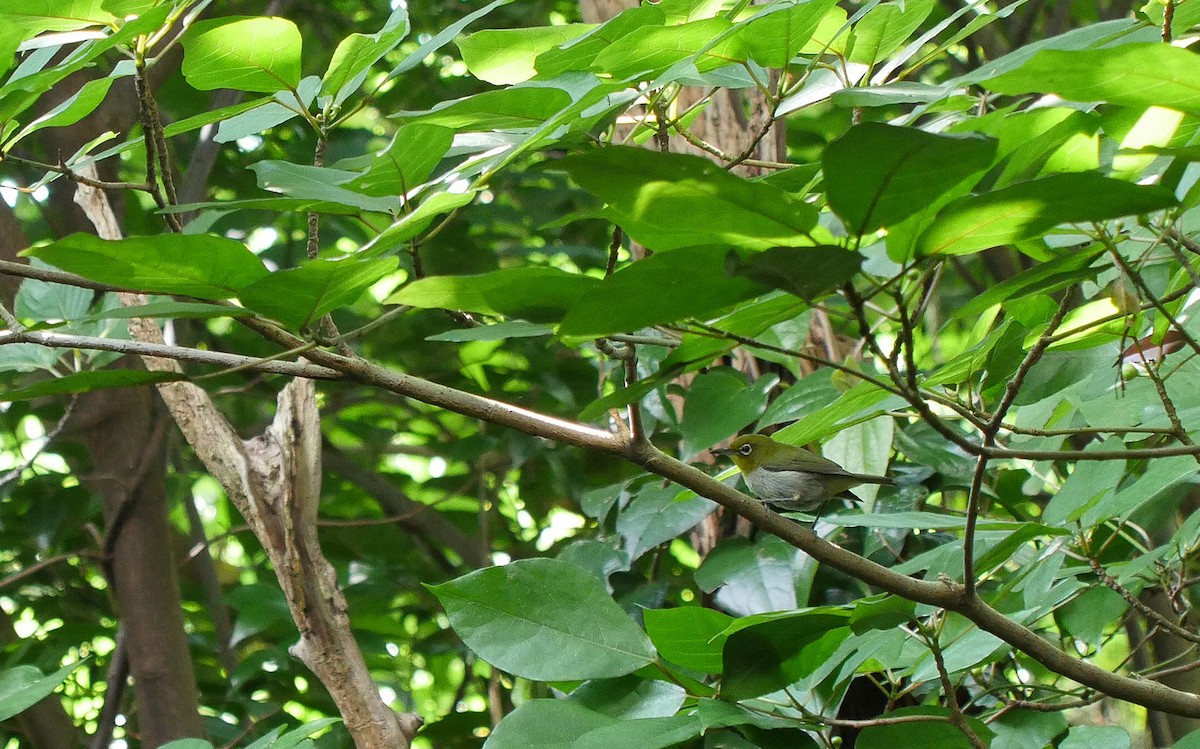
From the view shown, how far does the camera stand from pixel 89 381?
29.8 inches

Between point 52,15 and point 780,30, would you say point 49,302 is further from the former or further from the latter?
point 780,30

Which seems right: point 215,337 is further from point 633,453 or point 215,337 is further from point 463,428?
point 633,453

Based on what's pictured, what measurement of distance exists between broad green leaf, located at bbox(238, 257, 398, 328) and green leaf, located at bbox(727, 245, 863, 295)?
0.23 m

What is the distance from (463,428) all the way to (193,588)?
1.18 m

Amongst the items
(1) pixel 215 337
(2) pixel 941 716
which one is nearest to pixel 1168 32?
(2) pixel 941 716

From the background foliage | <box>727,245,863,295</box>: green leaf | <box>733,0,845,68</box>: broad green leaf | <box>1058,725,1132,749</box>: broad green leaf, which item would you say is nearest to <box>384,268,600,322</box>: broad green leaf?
the background foliage

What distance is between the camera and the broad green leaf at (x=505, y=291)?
0.64 metres

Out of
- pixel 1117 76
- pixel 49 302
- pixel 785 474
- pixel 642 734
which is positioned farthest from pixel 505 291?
pixel 785 474

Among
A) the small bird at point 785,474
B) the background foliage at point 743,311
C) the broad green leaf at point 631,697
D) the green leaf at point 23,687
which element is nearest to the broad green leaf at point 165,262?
the background foliage at point 743,311

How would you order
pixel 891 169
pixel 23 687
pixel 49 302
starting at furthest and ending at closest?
1. pixel 49 302
2. pixel 23 687
3. pixel 891 169

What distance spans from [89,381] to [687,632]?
63cm

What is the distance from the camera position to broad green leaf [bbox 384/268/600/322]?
2.10 ft

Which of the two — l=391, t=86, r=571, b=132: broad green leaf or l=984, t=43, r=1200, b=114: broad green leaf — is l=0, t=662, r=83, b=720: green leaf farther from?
l=984, t=43, r=1200, b=114: broad green leaf

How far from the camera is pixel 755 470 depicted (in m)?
2.62
